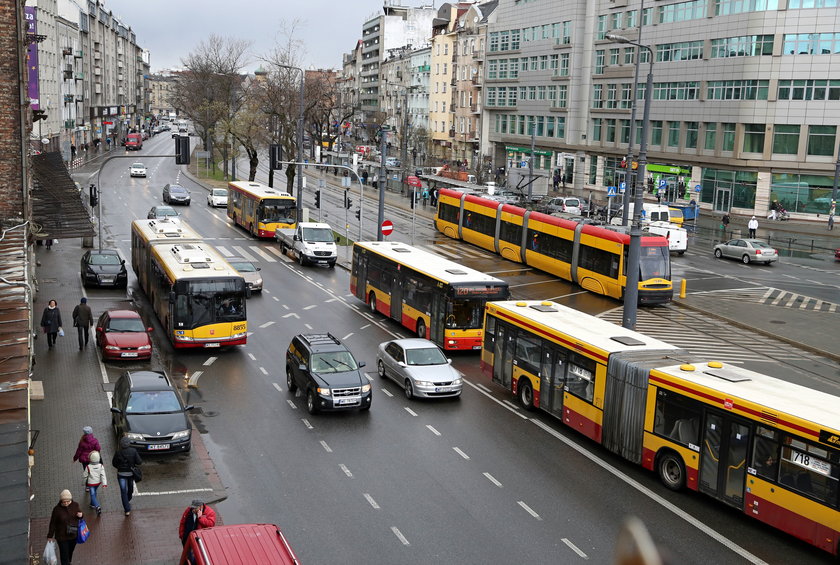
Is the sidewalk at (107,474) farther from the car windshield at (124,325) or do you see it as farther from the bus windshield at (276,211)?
the bus windshield at (276,211)

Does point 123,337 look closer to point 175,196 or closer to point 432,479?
point 432,479

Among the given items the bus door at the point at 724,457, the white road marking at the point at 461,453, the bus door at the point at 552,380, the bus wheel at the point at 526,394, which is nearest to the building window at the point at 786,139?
the bus wheel at the point at 526,394

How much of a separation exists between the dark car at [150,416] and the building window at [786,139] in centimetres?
5742

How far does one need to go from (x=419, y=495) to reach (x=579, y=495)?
10.7 ft

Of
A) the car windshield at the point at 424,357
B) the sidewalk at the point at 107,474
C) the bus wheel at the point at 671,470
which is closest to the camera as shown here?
the sidewalk at the point at 107,474

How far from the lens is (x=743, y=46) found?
67.1m

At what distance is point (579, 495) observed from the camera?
18016mm

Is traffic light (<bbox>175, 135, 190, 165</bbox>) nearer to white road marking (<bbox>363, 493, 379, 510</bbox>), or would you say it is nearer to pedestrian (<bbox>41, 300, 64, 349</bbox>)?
pedestrian (<bbox>41, 300, 64, 349</bbox>)

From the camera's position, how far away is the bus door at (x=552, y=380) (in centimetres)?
2200

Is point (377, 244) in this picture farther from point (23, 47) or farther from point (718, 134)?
point (718, 134)

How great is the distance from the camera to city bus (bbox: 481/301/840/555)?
1521 centimetres

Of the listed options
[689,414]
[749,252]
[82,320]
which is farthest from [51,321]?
[749,252]

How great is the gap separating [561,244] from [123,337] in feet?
72.6

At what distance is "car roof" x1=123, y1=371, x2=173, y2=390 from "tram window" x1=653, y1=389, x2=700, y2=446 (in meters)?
11.1
